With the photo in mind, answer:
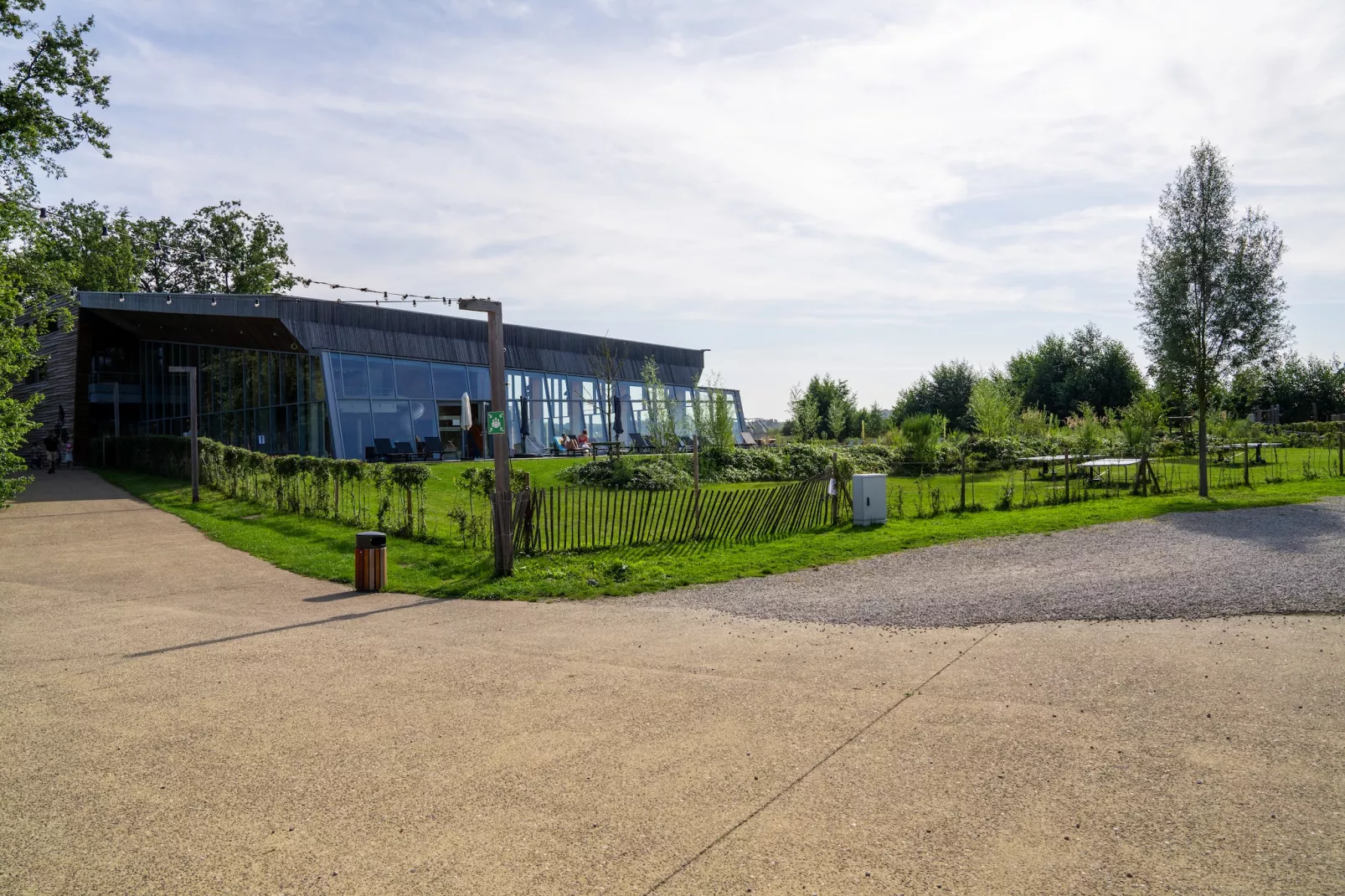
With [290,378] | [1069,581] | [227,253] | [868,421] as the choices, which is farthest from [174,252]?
[1069,581]

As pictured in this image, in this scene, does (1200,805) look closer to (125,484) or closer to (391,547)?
(391,547)

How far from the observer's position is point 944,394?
66.4 metres

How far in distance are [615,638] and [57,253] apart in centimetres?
4548

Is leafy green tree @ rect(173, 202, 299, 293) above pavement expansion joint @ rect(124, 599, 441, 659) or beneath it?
above

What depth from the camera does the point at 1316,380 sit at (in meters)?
57.8

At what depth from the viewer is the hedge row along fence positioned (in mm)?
16344

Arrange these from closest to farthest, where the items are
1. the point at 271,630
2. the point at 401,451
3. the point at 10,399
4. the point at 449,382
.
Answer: the point at 271,630 < the point at 10,399 < the point at 401,451 < the point at 449,382

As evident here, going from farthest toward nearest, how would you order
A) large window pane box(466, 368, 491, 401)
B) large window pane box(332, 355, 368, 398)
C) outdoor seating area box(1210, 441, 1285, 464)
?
large window pane box(466, 368, 491, 401)
large window pane box(332, 355, 368, 398)
outdoor seating area box(1210, 441, 1285, 464)

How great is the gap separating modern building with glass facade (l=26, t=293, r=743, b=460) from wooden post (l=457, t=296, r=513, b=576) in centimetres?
1323

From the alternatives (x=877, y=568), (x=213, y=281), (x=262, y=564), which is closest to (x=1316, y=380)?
(x=877, y=568)

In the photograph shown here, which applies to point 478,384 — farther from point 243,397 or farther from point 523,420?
point 243,397

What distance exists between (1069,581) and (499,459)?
7.68 metres

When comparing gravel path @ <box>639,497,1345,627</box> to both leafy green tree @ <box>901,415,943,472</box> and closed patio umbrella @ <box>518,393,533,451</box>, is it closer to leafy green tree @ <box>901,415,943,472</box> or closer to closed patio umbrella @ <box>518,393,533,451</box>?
leafy green tree @ <box>901,415,943,472</box>

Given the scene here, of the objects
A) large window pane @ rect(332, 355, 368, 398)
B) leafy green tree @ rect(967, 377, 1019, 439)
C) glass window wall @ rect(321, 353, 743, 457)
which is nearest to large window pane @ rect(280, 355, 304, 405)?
glass window wall @ rect(321, 353, 743, 457)
